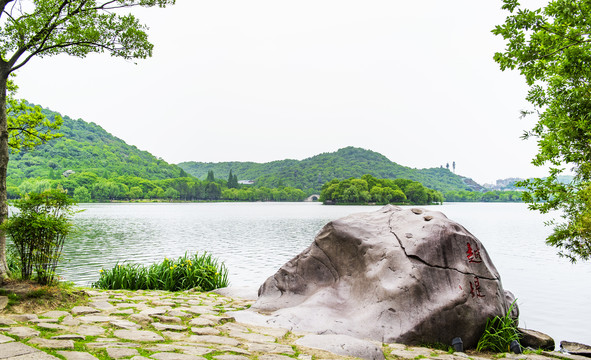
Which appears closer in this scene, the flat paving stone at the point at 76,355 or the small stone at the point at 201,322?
the flat paving stone at the point at 76,355

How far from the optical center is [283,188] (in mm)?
153000

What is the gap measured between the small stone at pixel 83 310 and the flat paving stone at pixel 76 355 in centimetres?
203

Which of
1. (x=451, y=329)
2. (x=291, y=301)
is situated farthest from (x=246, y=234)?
(x=451, y=329)

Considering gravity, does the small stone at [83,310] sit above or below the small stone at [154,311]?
above

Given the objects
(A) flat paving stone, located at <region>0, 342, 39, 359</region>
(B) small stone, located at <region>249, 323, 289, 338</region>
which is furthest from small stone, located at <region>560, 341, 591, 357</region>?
(A) flat paving stone, located at <region>0, 342, 39, 359</region>

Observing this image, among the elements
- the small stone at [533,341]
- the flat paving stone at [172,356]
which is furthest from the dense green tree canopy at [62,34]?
the small stone at [533,341]

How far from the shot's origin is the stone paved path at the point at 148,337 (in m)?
3.83

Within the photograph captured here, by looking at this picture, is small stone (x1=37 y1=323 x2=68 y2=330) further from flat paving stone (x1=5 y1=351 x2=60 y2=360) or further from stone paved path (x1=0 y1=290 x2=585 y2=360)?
flat paving stone (x1=5 y1=351 x2=60 y2=360)

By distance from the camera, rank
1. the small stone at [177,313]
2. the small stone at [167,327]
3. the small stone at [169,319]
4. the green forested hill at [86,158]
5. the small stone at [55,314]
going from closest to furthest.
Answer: the small stone at [167,327], the small stone at [55,314], the small stone at [169,319], the small stone at [177,313], the green forested hill at [86,158]

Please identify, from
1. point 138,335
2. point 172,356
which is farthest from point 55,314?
point 172,356

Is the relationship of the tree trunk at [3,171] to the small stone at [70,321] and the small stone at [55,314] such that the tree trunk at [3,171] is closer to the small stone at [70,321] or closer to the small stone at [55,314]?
the small stone at [55,314]

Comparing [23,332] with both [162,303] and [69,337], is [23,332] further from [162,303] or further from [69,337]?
[162,303]

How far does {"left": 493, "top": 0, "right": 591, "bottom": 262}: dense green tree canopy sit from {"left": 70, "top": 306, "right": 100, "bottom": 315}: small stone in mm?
7973

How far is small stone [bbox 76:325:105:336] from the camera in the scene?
450cm
